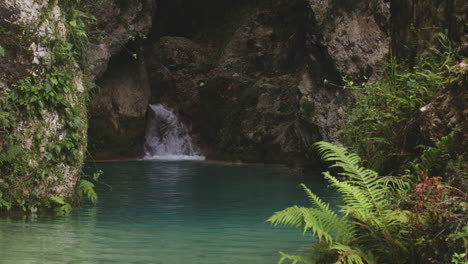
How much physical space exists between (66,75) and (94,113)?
12.3 metres

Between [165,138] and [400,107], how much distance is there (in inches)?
673

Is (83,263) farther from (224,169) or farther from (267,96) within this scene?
(267,96)

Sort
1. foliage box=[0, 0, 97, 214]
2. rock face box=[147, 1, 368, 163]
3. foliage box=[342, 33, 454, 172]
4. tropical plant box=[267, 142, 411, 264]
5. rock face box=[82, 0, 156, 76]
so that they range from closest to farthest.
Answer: tropical plant box=[267, 142, 411, 264]
foliage box=[342, 33, 454, 172]
foliage box=[0, 0, 97, 214]
rock face box=[82, 0, 156, 76]
rock face box=[147, 1, 368, 163]

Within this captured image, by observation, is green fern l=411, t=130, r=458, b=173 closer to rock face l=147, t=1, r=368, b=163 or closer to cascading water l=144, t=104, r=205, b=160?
rock face l=147, t=1, r=368, b=163

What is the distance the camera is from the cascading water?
2230 cm

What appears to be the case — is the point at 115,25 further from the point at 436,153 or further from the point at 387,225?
the point at 387,225

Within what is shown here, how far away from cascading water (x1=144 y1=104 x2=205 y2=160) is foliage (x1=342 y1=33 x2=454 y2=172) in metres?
15.9

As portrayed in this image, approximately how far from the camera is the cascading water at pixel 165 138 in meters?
22.3

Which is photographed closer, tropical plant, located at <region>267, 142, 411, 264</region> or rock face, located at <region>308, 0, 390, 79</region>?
tropical plant, located at <region>267, 142, 411, 264</region>

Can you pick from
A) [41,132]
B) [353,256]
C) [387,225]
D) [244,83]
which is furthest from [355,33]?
[353,256]

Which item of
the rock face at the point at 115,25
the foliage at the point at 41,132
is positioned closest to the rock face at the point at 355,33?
the rock face at the point at 115,25

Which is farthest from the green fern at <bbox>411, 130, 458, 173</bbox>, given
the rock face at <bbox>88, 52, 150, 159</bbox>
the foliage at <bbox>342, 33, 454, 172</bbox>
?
the rock face at <bbox>88, 52, 150, 159</bbox>

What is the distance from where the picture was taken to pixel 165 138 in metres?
22.5

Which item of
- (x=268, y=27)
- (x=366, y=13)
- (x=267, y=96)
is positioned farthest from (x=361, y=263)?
(x=268, y=27)
